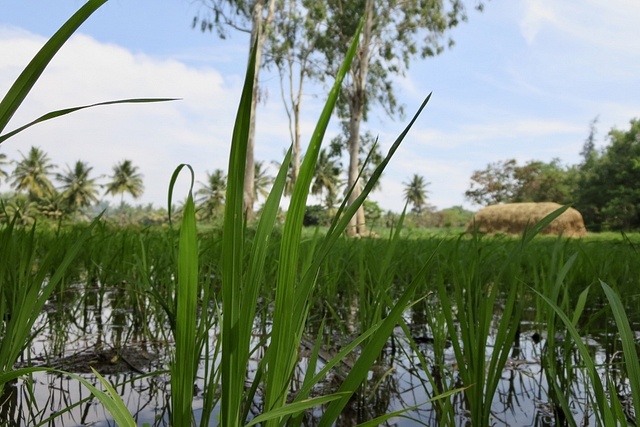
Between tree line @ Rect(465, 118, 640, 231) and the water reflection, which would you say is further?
tree line @ Rect(465, 118, 640, 231)

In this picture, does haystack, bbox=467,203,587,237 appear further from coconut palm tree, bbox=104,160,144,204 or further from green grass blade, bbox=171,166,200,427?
coconut palm tree, bbox=104,160,144,204

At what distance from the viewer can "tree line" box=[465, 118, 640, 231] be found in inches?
938

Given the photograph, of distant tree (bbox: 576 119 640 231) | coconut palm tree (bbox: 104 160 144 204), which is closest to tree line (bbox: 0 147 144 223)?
coconut palm tree (bbox: 104 160 144 204)

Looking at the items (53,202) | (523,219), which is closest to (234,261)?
(523,219)

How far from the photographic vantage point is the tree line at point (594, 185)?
23828 millimetres

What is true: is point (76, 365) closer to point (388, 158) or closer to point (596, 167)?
point (388, 158)

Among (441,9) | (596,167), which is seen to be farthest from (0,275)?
(596,167)

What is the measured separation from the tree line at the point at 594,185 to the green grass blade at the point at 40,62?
22.0 meters

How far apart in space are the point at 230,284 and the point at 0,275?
55 centimetres

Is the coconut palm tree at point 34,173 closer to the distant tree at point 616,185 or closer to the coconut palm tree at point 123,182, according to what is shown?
the coconut palm tree at point 123,182

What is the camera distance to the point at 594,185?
25922mm

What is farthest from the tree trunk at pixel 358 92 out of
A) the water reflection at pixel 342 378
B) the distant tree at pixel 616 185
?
the distant tree at pixel 616 185

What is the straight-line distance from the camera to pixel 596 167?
26000 millimetres

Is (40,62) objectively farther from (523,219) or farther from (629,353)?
(523,219)
